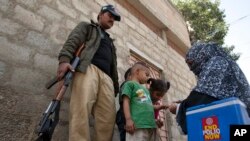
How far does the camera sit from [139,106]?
8.54 ft

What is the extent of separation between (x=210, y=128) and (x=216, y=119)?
0.23 feet

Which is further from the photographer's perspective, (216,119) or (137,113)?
(137,113)

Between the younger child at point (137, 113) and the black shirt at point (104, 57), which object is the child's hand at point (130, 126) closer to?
the younger child at point (137, 113)

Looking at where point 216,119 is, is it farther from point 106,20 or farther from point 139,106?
point 106,20

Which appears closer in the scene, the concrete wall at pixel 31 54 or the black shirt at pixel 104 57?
the concrete wall at pixel 31 54

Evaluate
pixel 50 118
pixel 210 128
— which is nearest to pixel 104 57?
pixel 50 118

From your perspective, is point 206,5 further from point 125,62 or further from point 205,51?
point 205,51

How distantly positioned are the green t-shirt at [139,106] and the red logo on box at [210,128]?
854 mm

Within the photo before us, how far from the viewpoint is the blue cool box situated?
1.58 meters

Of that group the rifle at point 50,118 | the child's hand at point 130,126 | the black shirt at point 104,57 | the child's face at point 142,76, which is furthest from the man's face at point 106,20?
the child's hand at point 130,126

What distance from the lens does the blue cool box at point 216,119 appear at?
1.58 m

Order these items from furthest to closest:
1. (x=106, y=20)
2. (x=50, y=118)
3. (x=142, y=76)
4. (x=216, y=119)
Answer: (x=142, y=76) < (x=106, y=20) < (x=50, y=118) < (x=216, y=119)

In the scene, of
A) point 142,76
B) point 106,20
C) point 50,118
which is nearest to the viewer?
point 50,118

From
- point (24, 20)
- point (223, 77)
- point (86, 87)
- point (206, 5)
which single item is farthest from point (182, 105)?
point (206, 5)
